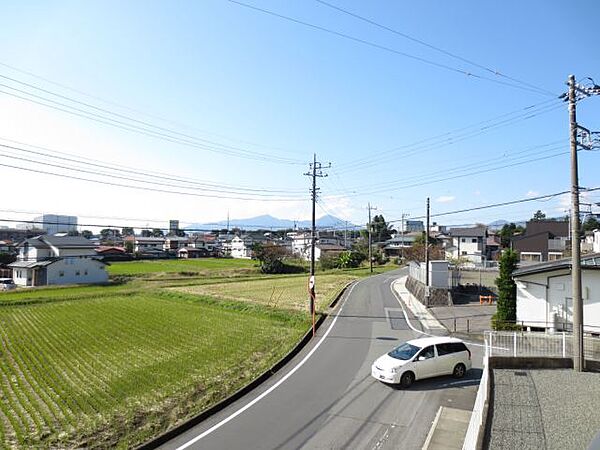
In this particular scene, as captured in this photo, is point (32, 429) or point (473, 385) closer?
point (32, 429)

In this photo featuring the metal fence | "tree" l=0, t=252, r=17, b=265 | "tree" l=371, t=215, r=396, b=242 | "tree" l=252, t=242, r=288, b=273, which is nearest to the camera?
the metal fence

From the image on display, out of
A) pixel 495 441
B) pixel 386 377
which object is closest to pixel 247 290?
pixel 386 377

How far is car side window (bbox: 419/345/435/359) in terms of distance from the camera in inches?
564

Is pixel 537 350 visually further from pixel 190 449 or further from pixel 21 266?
pixel 21 266

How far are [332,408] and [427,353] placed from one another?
4.15 metres

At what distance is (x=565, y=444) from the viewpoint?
8797mm

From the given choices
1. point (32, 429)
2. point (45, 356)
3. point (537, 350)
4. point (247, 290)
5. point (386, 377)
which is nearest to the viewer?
point (32, 429)

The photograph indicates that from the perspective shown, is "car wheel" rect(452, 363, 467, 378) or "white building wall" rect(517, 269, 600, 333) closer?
"car wheel" rect(452, 363, 467, 378)

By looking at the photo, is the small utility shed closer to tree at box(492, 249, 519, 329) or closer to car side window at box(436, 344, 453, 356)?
tree at box(492, 249, 519, 329)

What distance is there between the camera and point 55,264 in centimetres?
5044

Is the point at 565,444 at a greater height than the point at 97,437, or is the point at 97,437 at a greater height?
the point at 565,444

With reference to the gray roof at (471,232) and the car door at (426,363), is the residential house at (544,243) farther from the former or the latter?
the car door at (426,363)

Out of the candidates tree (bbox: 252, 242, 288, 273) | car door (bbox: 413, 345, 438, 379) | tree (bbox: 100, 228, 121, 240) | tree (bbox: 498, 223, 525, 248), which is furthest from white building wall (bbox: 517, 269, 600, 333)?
tree (bbox: 100, 228, 121, 240)

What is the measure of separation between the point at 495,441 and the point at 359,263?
66011 millimetres
